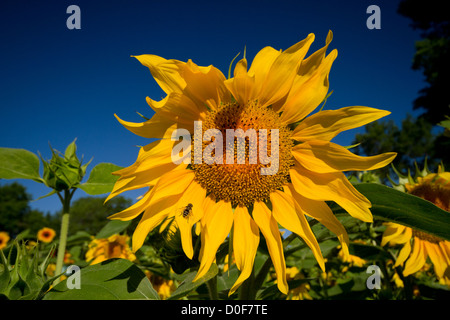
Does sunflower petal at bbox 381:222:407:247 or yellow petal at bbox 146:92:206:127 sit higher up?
yellow petal at bbox 146:92:206:127

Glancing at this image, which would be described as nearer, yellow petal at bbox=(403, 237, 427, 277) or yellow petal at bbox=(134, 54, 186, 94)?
yellow petal at bbox=(134, 54, 186, 94)

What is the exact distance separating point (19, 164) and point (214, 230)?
124cm

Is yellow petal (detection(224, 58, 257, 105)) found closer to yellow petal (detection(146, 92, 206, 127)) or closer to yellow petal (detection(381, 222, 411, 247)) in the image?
yellow petal (detection(146, 92, 206, 127))

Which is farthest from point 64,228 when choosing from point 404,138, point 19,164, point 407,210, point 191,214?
point 404,138

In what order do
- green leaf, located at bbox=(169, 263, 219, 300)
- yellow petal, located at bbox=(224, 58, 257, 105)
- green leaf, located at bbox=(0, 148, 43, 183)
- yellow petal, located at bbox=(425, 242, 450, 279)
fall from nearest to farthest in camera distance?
green leaf, located at bbox=(169, 263, 219, 300) → yellow petal, located at bbox=(224, 58, 257, 105) → green leaf, located at bbox=(0, 148, 43, 183) → yellow petal, located at bbox=(425, 242, 450, 279)

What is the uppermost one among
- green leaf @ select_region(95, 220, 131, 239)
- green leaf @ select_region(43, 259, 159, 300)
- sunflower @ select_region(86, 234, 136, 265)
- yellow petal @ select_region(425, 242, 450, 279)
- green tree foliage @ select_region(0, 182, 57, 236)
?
green leaf @ select_region(95, 220, 131, 239)

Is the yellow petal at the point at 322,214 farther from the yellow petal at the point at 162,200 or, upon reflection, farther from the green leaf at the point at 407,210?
the yellow petal at the point at 162,200

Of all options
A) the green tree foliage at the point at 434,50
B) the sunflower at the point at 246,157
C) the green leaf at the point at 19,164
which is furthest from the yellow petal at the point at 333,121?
the green tree foliage at the point at 434,50

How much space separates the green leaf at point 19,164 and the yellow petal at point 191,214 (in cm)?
95

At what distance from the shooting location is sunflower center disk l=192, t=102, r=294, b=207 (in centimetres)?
140

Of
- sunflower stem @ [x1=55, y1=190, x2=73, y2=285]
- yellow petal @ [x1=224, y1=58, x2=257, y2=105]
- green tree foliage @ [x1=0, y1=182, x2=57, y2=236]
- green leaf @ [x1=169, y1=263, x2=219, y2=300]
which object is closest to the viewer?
green leaf @ [x1=169, y1=263, x2=219, y2=300]

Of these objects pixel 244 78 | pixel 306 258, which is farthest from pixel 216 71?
pixel 306 258

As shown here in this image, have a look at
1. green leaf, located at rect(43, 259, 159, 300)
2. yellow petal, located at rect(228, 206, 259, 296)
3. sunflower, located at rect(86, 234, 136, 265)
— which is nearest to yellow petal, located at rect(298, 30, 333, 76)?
yellow petal, located at rect(228, 206, 259, 296)
